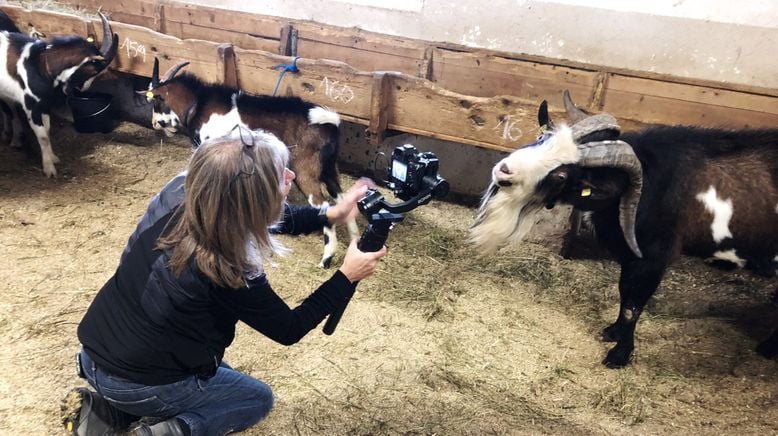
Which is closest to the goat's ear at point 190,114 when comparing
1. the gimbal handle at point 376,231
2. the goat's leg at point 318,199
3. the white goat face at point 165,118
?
the white goat face at point 165,118

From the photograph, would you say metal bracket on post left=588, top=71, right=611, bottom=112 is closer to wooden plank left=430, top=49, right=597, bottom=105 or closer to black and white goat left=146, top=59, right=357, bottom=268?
wooden plank left=430, top=49, right=597, bottom=105

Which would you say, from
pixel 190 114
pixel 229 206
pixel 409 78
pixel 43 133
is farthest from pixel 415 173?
pixel 43 133

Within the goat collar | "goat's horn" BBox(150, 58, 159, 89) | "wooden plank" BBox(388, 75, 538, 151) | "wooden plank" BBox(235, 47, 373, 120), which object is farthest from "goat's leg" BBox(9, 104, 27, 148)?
"wooden plank" BBox(388, 75, 538, 151)

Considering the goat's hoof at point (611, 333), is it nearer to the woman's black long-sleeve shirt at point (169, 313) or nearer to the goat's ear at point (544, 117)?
the goat's ear at point (544, 117)

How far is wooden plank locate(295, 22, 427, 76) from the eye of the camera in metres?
5.07

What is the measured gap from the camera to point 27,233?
416 centimetres

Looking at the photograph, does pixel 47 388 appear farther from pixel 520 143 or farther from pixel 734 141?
pixel 734 141

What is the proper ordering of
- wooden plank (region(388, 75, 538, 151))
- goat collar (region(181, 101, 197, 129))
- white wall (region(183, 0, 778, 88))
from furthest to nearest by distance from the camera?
1. goat collar (region(181, 101, 197, 129))
2. white wall (region(183, 0, 778, 88))
3. wooden plank (region(388, 75, 538, 151))

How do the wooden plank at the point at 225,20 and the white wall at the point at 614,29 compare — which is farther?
the wooden plank at the point at 225,20

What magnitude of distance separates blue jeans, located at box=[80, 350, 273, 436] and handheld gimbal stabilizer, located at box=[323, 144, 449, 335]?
60 centimetres

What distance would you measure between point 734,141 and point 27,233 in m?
5.38

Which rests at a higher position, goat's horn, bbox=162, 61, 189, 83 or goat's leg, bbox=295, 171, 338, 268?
goat's horn, bbox=162, 61, 189, 83

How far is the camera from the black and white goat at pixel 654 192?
2.88 meters

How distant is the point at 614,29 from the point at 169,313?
485 centimetres
